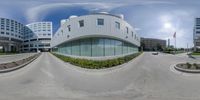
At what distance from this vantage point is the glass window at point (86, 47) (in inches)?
1028

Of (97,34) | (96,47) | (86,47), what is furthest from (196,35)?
(97,34)

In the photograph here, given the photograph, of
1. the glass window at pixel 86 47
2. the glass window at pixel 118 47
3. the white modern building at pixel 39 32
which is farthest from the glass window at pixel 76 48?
the glass window at pixel 118 47

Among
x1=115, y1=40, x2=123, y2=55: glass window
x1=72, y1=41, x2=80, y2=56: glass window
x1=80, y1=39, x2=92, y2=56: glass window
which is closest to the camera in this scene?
x1=80, y1=39, x2=92, y2=56: glass window

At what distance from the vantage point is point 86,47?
26641mm

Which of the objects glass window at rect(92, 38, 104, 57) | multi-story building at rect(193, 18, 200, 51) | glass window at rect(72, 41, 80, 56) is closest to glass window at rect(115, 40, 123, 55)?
glass window at rect(92, 38, 104, 57)

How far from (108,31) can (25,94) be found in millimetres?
19346

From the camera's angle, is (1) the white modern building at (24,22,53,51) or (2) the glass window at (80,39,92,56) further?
(1) the white modern building at (24,22,53,51)

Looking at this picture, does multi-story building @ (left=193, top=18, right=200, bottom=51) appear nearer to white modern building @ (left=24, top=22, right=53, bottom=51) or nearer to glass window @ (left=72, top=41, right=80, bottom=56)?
white modern building @ (left=24, top=22, right=53, bottom=51)

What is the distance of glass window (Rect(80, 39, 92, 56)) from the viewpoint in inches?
1028

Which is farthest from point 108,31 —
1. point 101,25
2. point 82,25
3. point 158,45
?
point 158,45

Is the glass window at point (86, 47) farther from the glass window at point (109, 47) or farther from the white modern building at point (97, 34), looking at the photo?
the glass window at point (109, 47)

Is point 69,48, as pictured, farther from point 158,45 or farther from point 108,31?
point 158,45

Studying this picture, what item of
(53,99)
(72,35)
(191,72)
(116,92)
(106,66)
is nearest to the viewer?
(53,99)

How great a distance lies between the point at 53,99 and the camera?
629cm
